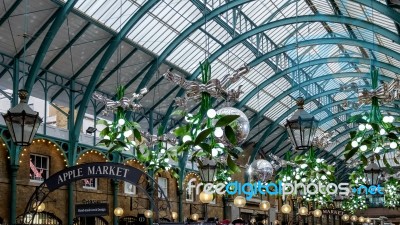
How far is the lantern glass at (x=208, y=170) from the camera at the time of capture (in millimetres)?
12969

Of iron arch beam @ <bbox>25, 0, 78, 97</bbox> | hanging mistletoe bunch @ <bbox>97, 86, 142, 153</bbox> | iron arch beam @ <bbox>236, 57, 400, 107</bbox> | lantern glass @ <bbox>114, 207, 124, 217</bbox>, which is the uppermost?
iron arch beam @ <bbox>236, 57, 400, 107</bbox>

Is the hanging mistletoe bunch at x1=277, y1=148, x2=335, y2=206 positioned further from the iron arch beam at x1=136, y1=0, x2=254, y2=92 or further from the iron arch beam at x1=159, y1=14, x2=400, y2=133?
the iron arch beam at x1=136, y1=0, x2=254, y2=92

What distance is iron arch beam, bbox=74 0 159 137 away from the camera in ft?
86.2

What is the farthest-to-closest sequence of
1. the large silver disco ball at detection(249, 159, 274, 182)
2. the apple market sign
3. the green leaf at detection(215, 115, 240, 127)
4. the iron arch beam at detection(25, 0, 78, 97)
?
the iron arch beam at detection(25, 0, 78, 97) → the large silver disco ball at detection(249, 159, 274, 182) → the apple market sign → the green leaf at detection(215, 115, 240, 127)

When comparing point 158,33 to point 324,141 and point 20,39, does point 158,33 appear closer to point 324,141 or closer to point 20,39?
point 20,39

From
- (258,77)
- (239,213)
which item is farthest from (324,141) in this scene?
(239,213)

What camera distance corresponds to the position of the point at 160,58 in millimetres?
30203

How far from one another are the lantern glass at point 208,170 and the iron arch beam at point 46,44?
1237cm

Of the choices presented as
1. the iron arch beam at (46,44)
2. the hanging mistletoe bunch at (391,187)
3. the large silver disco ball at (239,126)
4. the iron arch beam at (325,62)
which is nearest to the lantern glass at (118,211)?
the iron arch beam at (46,44)

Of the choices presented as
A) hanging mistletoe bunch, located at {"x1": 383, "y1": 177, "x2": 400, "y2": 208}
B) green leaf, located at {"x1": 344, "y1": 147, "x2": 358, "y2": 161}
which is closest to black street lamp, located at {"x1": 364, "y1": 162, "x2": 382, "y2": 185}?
Result: green leaf, located at {"x1": 344, "y1": 147, "x2": 358, "y2": 161}

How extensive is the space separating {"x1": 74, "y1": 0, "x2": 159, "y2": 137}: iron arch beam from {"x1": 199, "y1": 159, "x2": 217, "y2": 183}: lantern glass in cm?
1416

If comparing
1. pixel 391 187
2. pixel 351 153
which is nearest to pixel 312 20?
pixel 391 187

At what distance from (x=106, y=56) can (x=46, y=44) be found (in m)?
3.66

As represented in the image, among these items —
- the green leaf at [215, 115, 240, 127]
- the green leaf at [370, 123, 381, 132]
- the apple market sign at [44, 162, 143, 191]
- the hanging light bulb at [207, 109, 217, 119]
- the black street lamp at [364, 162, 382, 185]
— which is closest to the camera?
the green leaf at [215, 115, 240, 127]
